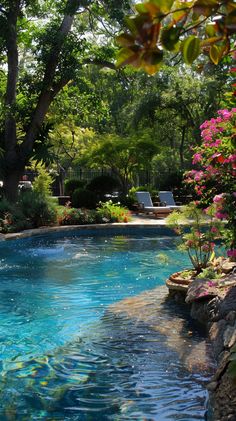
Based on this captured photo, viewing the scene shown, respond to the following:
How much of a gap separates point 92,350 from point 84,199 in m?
13.0

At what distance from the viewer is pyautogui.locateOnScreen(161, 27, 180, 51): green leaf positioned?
1.12 meters

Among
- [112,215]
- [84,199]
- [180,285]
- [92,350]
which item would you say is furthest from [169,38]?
[84,199]

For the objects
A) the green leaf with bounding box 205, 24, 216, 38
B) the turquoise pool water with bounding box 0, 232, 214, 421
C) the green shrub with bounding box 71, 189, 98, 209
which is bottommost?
the turquoise pool water with bounding box 0, 232, 214, 421

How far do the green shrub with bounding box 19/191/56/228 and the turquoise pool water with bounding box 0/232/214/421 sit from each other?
434 centimetres

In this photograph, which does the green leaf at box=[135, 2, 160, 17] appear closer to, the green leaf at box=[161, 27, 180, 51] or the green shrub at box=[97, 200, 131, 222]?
the green leaf at box=[161, 27, 180, 51]

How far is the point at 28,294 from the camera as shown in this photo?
7.36 m

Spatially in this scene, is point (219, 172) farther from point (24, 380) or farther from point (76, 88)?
point (76, 88)

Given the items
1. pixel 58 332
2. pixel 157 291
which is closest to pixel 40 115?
pixel 157 291

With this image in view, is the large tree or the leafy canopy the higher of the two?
the large tree

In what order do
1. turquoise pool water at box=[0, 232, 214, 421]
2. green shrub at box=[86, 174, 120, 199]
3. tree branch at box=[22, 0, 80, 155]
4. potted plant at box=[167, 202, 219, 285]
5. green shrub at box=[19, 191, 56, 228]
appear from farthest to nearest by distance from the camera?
green shrub at box=[86, 174, 120, 199] → tree branch at box=[22, 0, 80, 155] → green shrub at box=[19, 191, 56, 228] → potted plant at box=[167, 202, 219, 285] → turquoise pool water at box=[0, 232, 214, 421]

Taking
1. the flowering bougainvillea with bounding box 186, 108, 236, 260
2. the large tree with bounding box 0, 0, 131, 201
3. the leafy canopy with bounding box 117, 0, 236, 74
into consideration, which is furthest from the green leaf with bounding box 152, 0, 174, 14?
the large tree with bounding box 0, 0, 131, 201

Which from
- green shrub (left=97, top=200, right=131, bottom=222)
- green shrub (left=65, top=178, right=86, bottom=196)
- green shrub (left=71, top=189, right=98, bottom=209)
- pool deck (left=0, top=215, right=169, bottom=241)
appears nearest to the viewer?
pool deck (left=0, top=215, right=169, bottom=241)

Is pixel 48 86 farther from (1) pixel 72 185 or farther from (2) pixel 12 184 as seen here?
(1) pixel 72 185

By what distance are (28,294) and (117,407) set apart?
3977 millimetres
